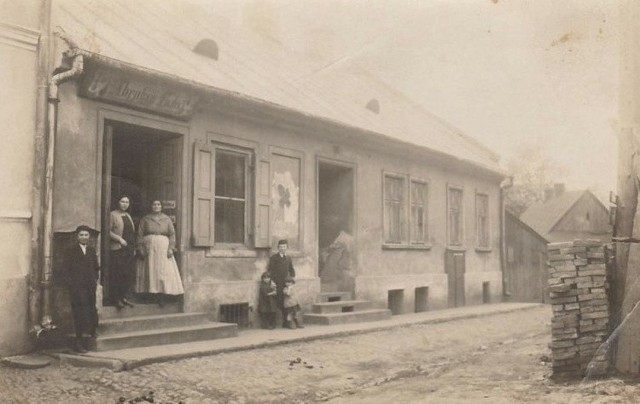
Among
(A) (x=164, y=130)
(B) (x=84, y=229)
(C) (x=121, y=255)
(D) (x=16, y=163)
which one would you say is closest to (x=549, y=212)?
(A) (x=164, y=130)

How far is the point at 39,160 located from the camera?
8258mm

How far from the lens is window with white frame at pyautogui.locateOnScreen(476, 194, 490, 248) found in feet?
63.5

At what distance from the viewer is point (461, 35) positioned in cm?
1047

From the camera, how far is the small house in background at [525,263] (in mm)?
21047

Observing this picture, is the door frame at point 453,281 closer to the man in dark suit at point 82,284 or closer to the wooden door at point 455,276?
the wooden door at point 455,276

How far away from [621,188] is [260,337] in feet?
17.4

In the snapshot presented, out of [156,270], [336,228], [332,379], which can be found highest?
[336,228]

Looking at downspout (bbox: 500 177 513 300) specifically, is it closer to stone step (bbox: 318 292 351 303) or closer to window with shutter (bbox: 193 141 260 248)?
stone step (bbox: 318 292 351 303)

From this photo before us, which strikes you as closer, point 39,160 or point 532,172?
point 39,160

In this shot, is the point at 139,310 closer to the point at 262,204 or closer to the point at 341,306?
the point at 262,204

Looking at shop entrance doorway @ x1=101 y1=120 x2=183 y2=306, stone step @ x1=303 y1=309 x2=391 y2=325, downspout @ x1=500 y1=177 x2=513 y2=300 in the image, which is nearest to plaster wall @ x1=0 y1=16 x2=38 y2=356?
shop entrance doorway @ x1=101 y1=120 x2=183 y2=306

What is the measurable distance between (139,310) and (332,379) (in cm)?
326

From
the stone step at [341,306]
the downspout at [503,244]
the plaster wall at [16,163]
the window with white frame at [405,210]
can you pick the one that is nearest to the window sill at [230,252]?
the stone step at [341,306]

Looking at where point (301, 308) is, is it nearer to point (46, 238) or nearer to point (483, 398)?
point (46, 238)
